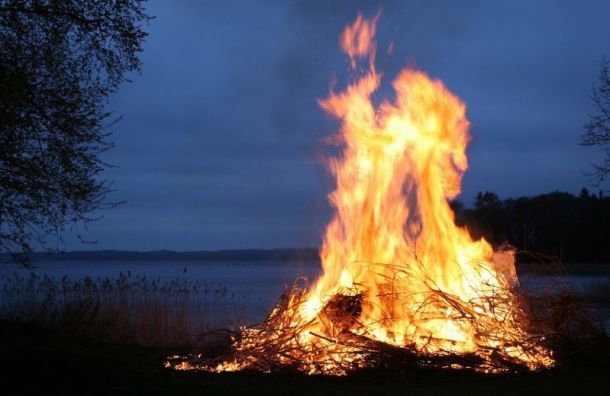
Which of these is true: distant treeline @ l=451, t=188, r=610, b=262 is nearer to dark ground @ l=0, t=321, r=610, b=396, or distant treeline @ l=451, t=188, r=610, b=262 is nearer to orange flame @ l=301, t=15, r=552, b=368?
orange flame @ l=301, t=15, r=552, b=368

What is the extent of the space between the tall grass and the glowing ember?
8.96 feet

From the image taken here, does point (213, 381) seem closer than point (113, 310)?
Yes

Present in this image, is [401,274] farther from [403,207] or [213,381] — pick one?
[213,381]

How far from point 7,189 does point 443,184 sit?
663cm

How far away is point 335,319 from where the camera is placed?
9.18 metres

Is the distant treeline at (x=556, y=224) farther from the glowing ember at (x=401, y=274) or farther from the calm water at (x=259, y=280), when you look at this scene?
the glowing ember at (x=401, y=274)

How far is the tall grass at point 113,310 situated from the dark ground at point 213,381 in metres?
3.14

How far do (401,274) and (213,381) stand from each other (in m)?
3.25

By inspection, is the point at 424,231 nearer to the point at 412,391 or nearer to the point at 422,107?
the point at 422,107

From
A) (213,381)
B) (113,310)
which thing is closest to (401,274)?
(213,381)

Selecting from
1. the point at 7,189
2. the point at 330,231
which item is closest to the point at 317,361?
the point at 330,231

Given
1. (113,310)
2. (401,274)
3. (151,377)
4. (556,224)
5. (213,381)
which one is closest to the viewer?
(151,377)

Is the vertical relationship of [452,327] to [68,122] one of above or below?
below

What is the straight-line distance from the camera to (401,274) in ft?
32.0
